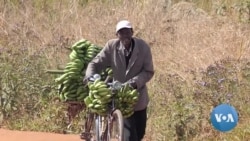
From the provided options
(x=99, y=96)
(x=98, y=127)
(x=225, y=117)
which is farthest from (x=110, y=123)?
(x=225, y=117)

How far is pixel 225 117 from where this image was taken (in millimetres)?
5969

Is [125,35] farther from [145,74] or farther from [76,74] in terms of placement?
[76,74]

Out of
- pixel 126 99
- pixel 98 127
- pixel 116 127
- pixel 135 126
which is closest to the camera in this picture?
pixel 126 99

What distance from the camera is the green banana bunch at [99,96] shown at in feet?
18.2

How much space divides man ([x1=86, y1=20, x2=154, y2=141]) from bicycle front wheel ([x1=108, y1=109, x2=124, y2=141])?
10cm

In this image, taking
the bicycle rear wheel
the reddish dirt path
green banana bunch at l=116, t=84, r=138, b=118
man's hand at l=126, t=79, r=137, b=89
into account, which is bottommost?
the reddish dirt path

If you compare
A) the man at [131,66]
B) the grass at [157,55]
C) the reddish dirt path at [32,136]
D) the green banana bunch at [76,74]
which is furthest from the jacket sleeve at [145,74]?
the reddish dirt path at [32,136]

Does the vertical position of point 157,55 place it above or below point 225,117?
above

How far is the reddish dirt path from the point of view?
801 centimetres

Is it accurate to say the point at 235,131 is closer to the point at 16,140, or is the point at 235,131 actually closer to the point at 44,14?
the point at 16,140

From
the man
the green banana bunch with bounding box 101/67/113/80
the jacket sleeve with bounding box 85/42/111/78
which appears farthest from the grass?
the jacket sleeve with bounding box 85/42/111/78

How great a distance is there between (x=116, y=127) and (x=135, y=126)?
0.93ft

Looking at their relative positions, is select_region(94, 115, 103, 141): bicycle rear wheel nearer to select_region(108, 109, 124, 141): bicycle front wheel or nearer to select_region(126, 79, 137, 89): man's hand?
select_region(108, 109, 124, 141): bicycle front wheel

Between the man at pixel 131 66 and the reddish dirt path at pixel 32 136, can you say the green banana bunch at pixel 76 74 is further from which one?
the reddish dirt path at pixel 32 136
